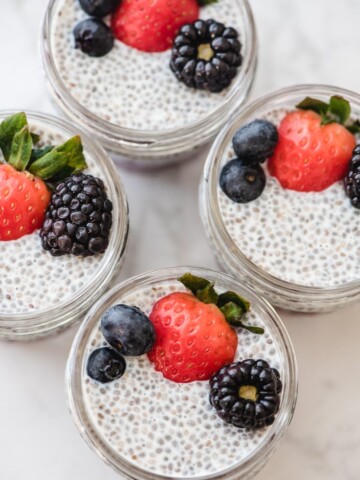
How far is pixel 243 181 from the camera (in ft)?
6.02

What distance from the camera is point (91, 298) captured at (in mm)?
1844

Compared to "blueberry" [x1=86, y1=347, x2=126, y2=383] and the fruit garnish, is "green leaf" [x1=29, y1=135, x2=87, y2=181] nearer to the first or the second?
the fruit garnish

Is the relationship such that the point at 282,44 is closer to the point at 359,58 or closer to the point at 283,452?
the point at 359,58

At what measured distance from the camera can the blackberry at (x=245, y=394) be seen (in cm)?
165

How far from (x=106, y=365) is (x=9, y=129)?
0.52 m

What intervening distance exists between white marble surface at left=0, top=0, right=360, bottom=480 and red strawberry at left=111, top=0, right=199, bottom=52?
0.94 ft

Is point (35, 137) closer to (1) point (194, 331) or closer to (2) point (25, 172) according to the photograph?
(2) point (25, 172)

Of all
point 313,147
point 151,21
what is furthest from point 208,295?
point 151,21

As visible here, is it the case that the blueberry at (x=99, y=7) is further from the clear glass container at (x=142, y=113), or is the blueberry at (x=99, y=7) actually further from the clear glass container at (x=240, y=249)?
the clear glass container at (x=240, y=249)

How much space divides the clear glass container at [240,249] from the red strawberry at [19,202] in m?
0.36

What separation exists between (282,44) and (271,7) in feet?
0.32

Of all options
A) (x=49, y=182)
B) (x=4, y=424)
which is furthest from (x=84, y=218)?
(x=4, y=424)

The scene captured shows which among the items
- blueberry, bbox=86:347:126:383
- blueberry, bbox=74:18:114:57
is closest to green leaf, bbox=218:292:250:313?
blueberry, bbox=86:347:126:383

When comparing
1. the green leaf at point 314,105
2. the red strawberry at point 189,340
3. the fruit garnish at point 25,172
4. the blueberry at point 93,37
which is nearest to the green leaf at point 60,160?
the fruit garnish at point 25,172
